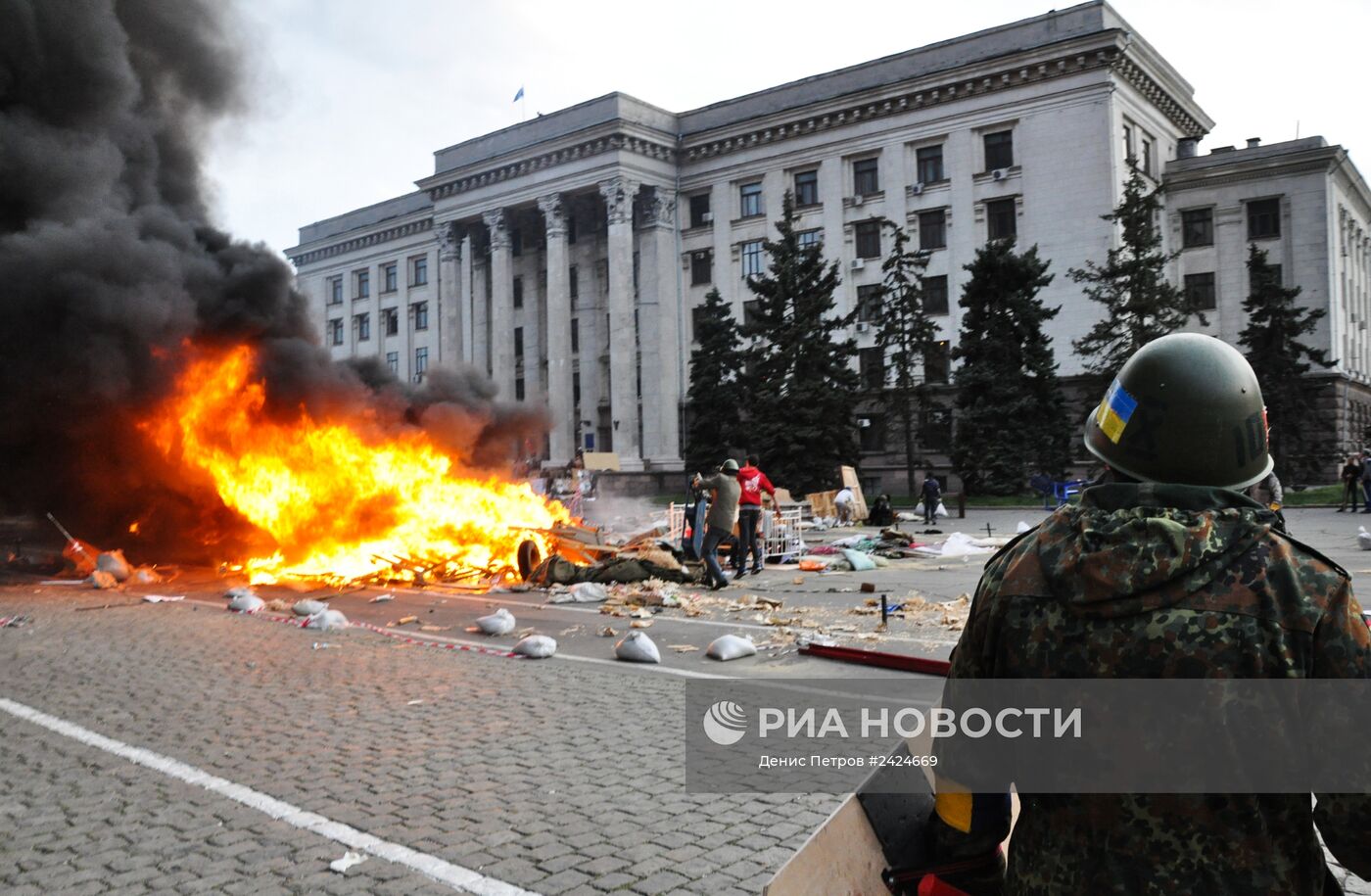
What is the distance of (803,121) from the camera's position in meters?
46.5

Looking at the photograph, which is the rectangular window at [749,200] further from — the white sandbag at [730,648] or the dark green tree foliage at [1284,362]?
the white sandbag at [730,648]

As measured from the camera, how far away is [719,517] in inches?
533

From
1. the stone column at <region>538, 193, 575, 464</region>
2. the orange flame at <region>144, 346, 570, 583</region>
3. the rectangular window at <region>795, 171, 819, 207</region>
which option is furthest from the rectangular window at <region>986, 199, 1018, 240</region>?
the orange flame at <region>144, 346, 570, 583</region>

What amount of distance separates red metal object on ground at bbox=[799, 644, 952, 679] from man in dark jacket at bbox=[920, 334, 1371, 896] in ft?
18.6

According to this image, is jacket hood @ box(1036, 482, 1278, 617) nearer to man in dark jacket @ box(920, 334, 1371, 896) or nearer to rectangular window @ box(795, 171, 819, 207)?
man in dark jacket @ box(920, 334, 1371, 896)

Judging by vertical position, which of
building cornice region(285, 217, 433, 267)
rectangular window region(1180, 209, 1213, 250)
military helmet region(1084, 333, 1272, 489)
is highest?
building cornice region(285, 217, 433, 267)

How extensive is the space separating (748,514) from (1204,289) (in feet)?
119

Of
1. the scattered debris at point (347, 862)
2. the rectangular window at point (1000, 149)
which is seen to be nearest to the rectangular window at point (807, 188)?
the rectangular window at point (1000, 149)

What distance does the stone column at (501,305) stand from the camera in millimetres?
55469

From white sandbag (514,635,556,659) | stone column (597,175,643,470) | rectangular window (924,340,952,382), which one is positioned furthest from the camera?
stone column (597,175,643,470)

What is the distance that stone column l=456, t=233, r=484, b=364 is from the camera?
5897 cm

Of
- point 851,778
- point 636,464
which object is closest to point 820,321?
point 636,464

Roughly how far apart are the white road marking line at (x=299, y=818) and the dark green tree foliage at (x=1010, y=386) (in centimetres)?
3211

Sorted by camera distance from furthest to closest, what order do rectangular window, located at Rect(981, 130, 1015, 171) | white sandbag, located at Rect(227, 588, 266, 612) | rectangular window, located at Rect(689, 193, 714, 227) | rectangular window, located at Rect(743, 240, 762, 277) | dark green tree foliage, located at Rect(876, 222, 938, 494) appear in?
rectangular window, located at Rect(689, 193, 714, 227) → rectangular window, located at Rect(743, 240, 762, 277) → rectangular window, located at Rect(981, 130, 1015, 171) → dark green tree foliage, located at Rect(876, 222, 938, 494) → white sandbag, located at Rect(227, 588, 266, 612)
